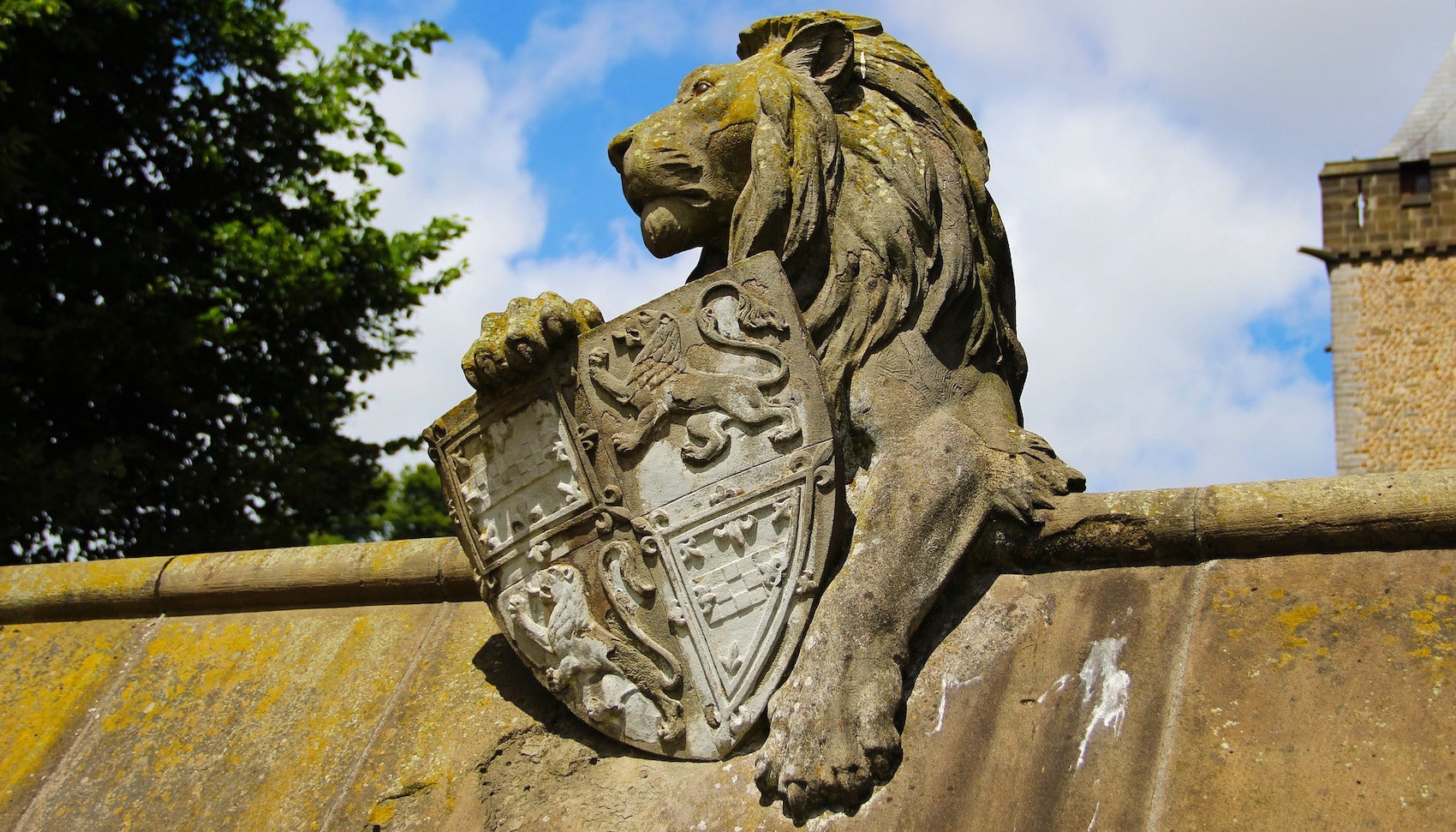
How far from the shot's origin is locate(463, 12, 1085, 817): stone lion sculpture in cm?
349

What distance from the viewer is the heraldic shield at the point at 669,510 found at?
364cm

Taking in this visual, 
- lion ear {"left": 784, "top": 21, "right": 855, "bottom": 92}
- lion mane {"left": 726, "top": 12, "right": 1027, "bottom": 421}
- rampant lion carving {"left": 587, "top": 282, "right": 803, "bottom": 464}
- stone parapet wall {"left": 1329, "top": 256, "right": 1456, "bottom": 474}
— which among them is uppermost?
stone parapet wall {"left": 1329, "top": 256, "right": 1456, "bottom": 474}

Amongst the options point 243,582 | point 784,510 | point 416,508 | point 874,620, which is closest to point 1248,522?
point 874,620

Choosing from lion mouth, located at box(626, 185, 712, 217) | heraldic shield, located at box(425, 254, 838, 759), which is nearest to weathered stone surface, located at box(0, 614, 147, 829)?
heraldic shield, located at box(425, 254, 838, 759)

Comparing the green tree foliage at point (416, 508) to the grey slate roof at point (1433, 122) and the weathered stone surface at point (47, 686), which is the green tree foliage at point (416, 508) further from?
the grey slate roof at point (1433, 122)

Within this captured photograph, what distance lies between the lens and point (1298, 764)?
311cm

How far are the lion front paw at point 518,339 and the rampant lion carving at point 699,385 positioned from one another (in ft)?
0.36

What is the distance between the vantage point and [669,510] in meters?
3.78

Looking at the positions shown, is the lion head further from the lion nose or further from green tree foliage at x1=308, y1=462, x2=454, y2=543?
green tree foliage at x1=308, y1=462, x2=454, y2=543

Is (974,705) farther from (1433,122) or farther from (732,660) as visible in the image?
(1433,122)

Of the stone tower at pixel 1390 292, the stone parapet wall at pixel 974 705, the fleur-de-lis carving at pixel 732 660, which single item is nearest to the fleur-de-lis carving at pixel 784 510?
the fleur-de-lis carving at pixel 732 660

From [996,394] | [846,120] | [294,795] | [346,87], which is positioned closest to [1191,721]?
[996,394]

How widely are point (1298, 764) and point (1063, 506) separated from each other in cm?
85

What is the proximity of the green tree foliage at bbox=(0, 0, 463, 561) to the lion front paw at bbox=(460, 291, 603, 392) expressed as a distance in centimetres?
652
